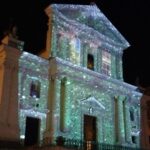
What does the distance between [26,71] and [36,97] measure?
203 centimetres

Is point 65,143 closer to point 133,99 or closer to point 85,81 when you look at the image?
point 85,81

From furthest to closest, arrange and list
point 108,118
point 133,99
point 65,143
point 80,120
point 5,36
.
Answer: point 133,99, point 108,118, point 80,120, point 5,36, point 65,143

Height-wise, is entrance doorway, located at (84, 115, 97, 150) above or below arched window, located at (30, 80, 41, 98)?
below

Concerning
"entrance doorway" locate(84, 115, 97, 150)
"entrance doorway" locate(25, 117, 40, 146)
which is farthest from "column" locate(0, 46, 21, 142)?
"entrance doorway" locate(84, 115, 97, 150)

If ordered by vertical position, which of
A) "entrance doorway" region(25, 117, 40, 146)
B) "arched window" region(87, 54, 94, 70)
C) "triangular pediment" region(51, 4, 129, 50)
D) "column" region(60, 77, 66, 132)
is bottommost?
"entrance doorway" region(25, 117, 40, 146)

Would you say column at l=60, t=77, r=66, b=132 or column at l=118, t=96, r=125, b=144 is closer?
column at l=60, t=77, r=66, b=132

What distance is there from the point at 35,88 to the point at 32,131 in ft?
10.4

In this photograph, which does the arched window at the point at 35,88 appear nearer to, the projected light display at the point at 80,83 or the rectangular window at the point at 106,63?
the projected light display at the point at 80,83

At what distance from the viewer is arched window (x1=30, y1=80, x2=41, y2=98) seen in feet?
83.0

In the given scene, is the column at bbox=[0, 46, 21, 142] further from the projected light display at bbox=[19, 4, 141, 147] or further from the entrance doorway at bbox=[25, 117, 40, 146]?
the entrance doorway at bbox=[25, 117, 40, 146]

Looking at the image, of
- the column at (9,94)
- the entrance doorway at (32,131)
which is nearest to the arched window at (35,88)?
the column at (9,94)

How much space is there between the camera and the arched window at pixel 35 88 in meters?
25.3

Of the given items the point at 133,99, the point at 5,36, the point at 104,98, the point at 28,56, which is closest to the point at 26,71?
the point at 28,56

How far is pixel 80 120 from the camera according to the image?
2720 cm
